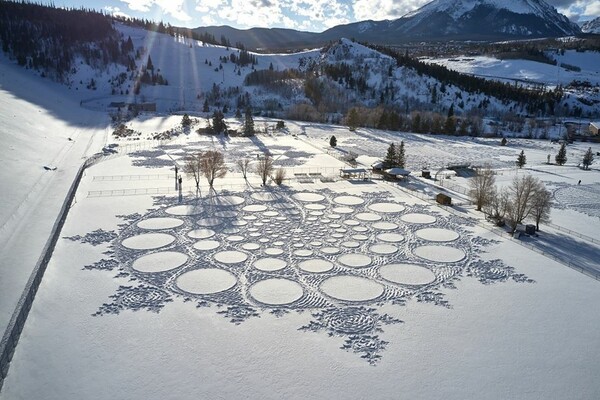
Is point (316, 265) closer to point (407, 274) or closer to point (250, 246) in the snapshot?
point (250, 246)

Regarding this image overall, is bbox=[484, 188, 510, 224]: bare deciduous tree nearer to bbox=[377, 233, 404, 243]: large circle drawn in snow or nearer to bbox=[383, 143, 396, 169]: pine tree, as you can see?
bbox=[377, 233, 404, 243]: large circle drawn in snow

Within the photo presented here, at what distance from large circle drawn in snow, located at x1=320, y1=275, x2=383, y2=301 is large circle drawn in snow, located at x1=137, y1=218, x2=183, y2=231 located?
13997 millimetres

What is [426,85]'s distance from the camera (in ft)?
476

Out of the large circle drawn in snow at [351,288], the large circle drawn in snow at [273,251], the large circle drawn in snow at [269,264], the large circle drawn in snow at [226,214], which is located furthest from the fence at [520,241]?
the large circle drawn in snow at [226,214]

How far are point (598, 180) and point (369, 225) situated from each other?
36550 mm

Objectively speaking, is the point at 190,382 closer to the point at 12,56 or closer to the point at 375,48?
the point at 12,56

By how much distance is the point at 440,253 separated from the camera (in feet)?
86.6

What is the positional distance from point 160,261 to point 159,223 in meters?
6.61

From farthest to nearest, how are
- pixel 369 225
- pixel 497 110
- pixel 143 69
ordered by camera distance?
pixel 143 69, pixel 497 110, pixel 369 225

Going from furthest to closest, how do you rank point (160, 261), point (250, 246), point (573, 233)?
1. point (573, 233)
2. point (250, 246)
3. point (160, 261)

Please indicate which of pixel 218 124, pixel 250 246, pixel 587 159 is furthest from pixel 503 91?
pixel 250 246

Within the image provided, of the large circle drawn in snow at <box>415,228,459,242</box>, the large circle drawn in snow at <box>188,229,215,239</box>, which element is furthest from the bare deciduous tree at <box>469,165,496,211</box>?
the large circle drawn in snow at <box>188,229,215,239</box>

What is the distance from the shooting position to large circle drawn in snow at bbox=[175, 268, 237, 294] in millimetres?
21391

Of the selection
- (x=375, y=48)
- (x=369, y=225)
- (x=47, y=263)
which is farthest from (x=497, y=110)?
(x=47, y=263)
